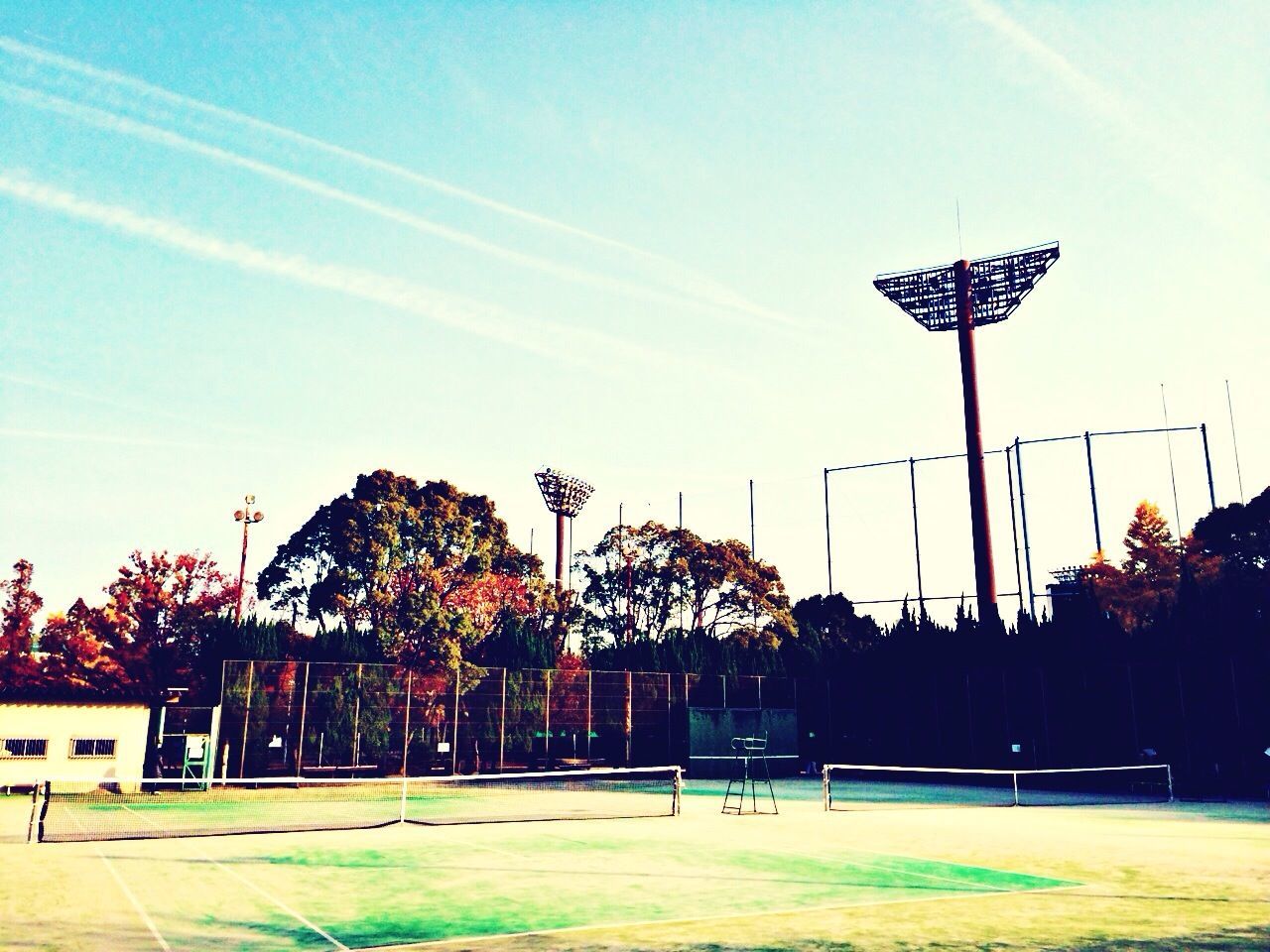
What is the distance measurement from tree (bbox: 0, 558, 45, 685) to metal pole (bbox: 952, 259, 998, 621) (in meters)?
46.6

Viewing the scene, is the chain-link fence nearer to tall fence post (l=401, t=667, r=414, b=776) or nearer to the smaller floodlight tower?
tall fence post (l=401, t=667, r=414, b=776)

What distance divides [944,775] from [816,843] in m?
19.4

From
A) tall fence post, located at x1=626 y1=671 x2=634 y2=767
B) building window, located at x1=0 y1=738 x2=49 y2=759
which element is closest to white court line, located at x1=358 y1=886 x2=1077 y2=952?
building window, located at x1=0 y1=738 x2=49 y2=759

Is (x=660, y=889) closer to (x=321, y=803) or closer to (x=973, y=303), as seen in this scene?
(x=321, y=803)

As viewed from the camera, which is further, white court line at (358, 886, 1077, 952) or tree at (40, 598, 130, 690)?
tree at (40, 598, 130, 690)

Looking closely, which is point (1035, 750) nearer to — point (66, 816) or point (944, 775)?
point (944, 775)

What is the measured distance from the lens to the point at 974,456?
53125 millimetres

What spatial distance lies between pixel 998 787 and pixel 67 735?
27.5 m

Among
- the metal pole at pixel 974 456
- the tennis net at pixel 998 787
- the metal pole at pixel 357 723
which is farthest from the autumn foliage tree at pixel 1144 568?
the metal pole at pixel 357 723

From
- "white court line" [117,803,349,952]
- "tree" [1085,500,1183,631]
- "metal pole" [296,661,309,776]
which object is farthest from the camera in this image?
"tree" [1085,500,1183,631]

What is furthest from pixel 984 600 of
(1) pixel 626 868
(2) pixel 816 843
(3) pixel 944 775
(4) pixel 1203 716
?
(1) pixel 626 868

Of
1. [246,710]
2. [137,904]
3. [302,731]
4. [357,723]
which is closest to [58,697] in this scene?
[246,710]

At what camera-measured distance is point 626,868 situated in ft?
46.0

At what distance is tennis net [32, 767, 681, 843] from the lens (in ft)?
61.7
